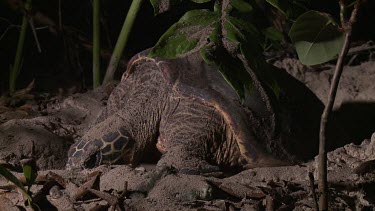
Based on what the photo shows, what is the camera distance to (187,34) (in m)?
1.33

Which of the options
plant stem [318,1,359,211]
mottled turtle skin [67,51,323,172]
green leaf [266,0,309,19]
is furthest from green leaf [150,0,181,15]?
mottled turtle skin [67,51,323,172]

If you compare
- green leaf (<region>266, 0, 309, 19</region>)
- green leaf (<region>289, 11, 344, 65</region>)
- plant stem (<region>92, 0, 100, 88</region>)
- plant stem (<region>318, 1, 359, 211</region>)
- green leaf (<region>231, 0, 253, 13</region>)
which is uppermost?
plant stem (<region>92, 0, 100, 88</region>)

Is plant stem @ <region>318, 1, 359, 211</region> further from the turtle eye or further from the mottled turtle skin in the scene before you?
the turtle eye

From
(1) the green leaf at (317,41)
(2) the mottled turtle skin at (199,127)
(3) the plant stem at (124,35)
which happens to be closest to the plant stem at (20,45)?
(3) the plant stem at (124,35)

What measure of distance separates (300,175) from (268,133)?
17.2 inches

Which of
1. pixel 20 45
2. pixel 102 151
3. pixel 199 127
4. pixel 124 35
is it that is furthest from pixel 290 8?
pixel 20 45

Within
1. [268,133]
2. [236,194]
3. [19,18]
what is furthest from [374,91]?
[19,18]

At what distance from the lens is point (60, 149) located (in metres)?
2.46

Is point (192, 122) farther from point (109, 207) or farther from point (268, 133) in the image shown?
point (109, 207)

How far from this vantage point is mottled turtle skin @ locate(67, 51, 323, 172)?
2.37m

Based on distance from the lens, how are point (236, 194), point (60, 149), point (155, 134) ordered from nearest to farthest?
1. point (236, 194)
2. point (60, 149)
3. point (155, 134)

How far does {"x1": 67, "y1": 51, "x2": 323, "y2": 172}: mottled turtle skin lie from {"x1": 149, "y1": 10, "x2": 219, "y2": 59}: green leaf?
3.26ft

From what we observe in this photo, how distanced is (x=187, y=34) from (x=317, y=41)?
16.0 inches

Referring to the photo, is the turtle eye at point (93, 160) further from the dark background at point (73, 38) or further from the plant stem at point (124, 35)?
the dark background at point (73, 38)
